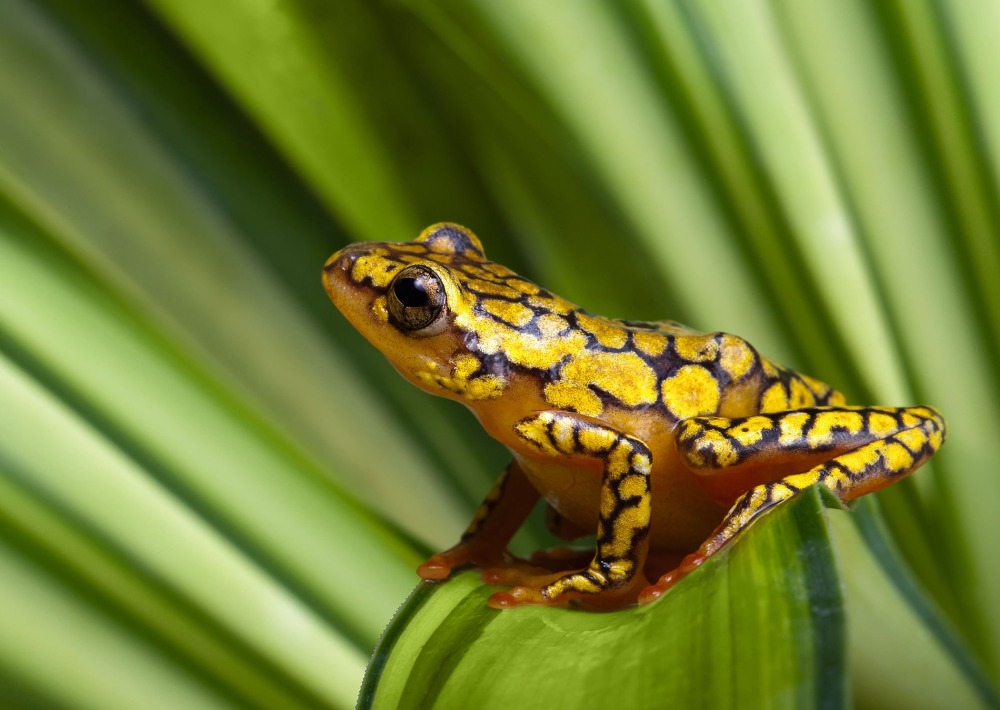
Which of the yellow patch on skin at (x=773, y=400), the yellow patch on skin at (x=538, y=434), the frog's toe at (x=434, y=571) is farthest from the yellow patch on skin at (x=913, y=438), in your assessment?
the frog's toe at (x=434, y=571)

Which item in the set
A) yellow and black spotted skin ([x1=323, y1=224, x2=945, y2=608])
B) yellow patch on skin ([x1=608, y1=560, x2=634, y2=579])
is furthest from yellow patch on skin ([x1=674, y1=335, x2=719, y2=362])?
yellow patch on skin ([x1=608, y1=560, x2=634, y2=579])

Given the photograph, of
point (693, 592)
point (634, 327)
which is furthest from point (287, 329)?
point (693, 592)

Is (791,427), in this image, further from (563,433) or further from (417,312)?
(417,312)

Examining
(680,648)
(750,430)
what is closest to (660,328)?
(750,430)

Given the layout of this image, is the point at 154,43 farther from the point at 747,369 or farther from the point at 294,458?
the point at 747,369

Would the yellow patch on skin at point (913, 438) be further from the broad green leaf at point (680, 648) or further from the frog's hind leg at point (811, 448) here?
the broad green leaf at point (680, 648)

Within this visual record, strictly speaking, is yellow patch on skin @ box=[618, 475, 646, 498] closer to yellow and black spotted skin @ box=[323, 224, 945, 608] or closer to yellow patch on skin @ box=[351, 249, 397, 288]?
yellow and black spotted skin @ box=[323, 224, 945, 608]
